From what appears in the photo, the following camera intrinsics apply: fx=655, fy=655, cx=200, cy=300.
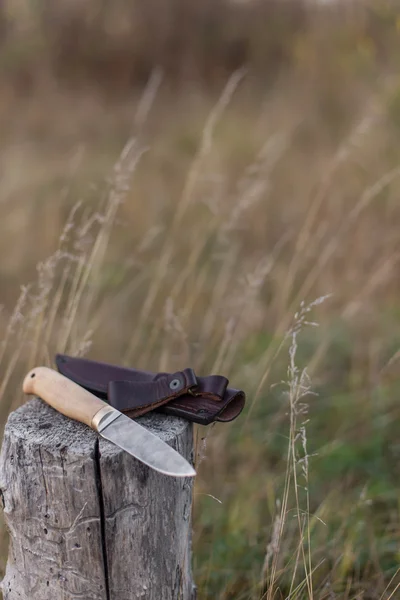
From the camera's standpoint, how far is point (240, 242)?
6.14m

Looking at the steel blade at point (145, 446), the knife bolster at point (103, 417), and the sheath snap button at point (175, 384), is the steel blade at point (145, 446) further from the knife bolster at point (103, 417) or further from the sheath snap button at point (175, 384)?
the sheath snap button at point (175, 384)

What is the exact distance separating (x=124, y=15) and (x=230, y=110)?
3.86 meters

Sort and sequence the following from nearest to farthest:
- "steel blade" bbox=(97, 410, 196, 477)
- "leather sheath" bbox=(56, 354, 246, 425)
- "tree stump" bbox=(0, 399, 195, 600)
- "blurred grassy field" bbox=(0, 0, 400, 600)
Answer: "steel blade" bbox=(97, 410, 196, 477)
"tree stump" bbox=(0, 399, 195, 600)
"leather sheath" bbox=(56, 354, 246, 425)
"blurred grassy field" bbox=(0, 0, 400, 600)

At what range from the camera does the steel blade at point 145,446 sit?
1.42 meters

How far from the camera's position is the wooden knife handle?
1.60 m

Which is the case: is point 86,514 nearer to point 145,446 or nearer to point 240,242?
point 145,446

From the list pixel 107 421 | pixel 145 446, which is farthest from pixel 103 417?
pixel 145 446

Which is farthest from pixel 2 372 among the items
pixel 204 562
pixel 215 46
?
pixel 215 46

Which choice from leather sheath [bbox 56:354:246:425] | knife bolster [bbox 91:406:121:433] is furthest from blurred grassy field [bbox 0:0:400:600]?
knife bolster [bbox 91:406:121:433]

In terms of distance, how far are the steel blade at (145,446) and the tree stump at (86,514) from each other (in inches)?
1.8

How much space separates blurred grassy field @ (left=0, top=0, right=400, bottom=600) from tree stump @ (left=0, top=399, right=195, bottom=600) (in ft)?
0.96

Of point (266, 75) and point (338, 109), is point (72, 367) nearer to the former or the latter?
point (338, 109)

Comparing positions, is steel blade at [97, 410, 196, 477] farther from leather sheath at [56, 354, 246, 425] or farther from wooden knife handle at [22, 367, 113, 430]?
leather sheath at [56, 354, 246, 425]

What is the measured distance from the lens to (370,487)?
10.1 ft
